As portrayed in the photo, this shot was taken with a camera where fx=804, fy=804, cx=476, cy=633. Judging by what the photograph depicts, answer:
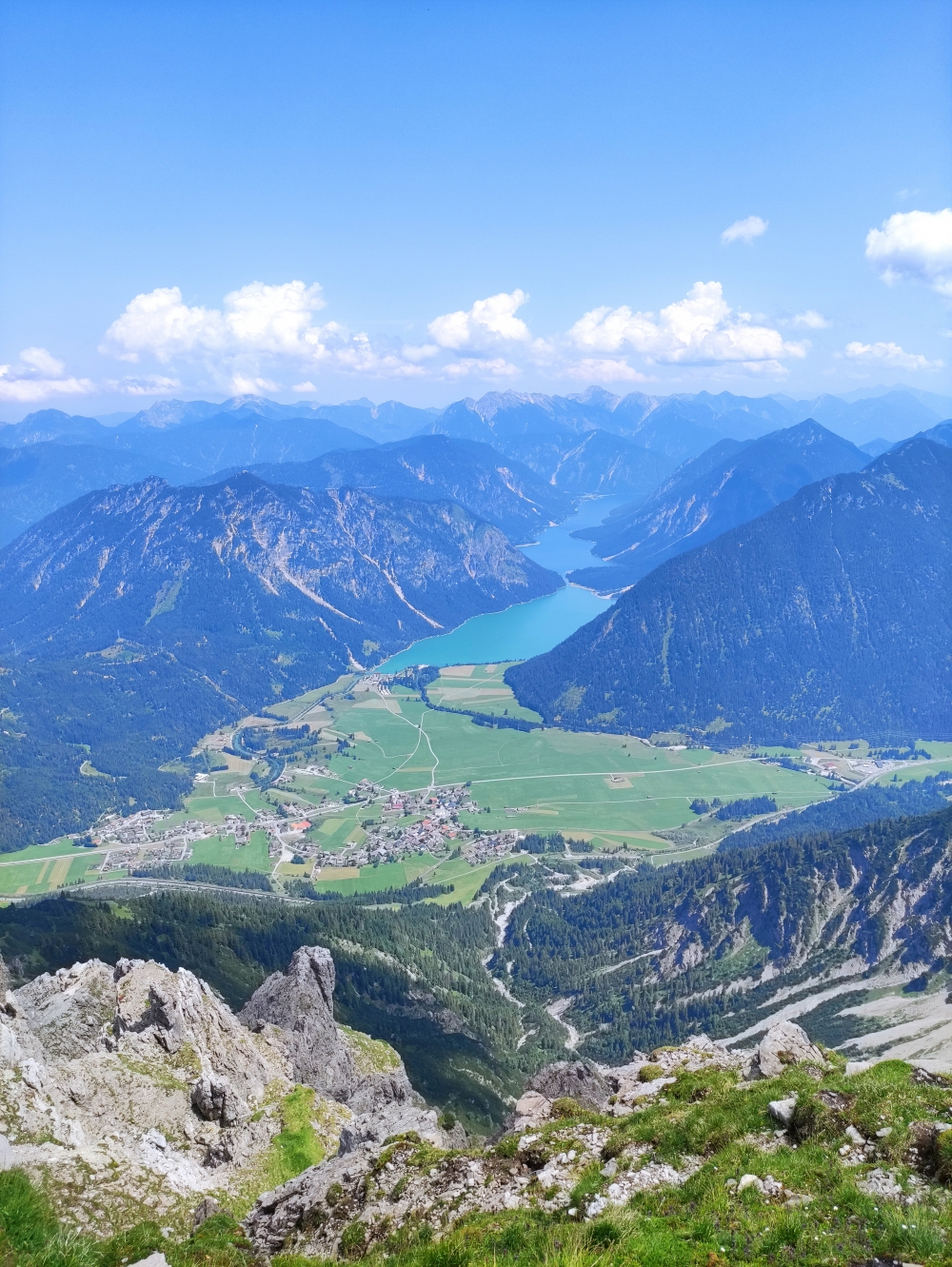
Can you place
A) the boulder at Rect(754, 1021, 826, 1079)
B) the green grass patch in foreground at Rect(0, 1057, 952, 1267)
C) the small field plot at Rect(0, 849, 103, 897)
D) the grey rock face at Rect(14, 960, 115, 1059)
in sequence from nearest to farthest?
the green grass patch in foreground at Rect(0, 1057, 952, 1267), the boulder at Rect(754, 1021, 826, 1079), the grey rock face at Rect(14, 960, 115, 1059), the small field plot at Rect(0, 849, 103, 897)

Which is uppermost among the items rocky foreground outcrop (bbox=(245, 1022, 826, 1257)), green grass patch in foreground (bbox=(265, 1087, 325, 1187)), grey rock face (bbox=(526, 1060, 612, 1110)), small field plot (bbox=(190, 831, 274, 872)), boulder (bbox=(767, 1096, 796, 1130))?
boulder (bbox=(767, 1096, 796, 1130))

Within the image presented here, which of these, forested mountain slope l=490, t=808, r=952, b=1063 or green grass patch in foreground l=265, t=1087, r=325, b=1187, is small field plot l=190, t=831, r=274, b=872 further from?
green grass patch in foreground l=265, t=1087, r=325, b=1187

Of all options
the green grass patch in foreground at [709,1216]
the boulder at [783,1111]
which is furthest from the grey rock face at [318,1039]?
the boulder at [783,1111]

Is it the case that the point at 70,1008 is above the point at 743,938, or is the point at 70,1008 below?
above

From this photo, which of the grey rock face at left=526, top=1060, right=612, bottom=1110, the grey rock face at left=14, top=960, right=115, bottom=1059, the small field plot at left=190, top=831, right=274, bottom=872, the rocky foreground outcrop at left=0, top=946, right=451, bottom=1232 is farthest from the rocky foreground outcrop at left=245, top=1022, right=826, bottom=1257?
the small field plot at left=190, top=831, right=274, bottom=872

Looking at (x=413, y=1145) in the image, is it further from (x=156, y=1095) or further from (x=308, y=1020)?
(x=308, y=1020)

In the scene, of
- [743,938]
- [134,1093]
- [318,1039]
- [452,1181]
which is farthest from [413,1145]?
[743,938]

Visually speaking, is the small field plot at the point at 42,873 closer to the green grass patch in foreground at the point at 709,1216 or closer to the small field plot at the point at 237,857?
the small field plot at the point at 237,857
